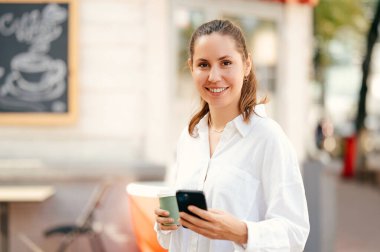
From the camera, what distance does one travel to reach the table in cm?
450

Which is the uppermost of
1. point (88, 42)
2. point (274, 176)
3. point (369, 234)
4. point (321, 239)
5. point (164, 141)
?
point (88, 42)

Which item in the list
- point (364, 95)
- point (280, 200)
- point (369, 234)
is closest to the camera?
point (280, 200)

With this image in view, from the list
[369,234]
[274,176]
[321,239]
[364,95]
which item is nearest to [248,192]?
[274,176]

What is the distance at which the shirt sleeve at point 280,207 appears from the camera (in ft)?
5.37

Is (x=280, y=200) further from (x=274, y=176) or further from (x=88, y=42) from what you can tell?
(x=88, y=42)

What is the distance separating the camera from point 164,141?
18.1 ft

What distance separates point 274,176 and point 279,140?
0.11 metres

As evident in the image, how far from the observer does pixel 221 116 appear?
1886 mm

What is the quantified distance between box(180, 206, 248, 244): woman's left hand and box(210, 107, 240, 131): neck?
1.17ft

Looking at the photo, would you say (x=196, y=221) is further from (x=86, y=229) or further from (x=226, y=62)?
(x=86, y=229)

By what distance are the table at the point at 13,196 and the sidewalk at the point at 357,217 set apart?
12.2 feet

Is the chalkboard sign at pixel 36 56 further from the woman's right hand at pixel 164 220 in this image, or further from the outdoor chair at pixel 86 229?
the woman's right hand at pixel 164 220

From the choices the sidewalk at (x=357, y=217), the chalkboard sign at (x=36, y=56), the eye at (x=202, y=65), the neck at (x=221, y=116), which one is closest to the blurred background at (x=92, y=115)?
the chalkboard sign at (x=36, y=56)

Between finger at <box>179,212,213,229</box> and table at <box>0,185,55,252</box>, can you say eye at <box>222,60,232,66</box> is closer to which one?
finger at <box>179,212,213,229</box>
